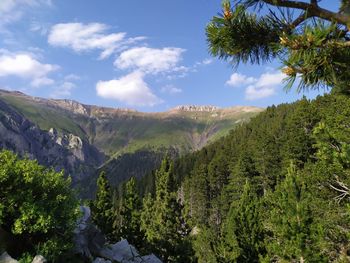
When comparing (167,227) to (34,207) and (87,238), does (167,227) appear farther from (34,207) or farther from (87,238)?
(34,207)

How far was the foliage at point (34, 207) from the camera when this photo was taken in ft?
59.9

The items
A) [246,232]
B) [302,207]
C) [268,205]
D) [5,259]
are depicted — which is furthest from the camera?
[268,205]

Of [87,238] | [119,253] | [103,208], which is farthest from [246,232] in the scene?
[103,208]

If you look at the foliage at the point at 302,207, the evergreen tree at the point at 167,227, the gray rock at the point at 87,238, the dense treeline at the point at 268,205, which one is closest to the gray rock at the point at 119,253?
the gray rock at the point at 87,238

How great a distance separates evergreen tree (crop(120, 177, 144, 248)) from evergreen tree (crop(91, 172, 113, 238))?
2.85m

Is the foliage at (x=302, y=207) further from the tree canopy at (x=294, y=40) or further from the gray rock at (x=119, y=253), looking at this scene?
the gray rock at (x=119, y=253)

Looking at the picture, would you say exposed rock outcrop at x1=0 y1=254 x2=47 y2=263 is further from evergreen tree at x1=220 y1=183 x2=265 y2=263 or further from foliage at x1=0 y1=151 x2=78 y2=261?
evergreen tree at x1=220 y1=183 x2=265 y2=263

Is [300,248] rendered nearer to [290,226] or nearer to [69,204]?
[290,226]

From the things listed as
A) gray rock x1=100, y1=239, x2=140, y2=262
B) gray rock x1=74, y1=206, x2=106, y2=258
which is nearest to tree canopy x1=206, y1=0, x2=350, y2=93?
gray rock x1=74, y1=206, x2=106, y2=258

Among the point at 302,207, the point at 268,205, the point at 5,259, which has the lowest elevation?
the point at 268,205

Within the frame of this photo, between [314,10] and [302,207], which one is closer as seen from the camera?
[314,10]

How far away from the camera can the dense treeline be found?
26.9 m

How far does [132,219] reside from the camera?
59906mm

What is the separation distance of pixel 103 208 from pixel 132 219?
17.2ft
